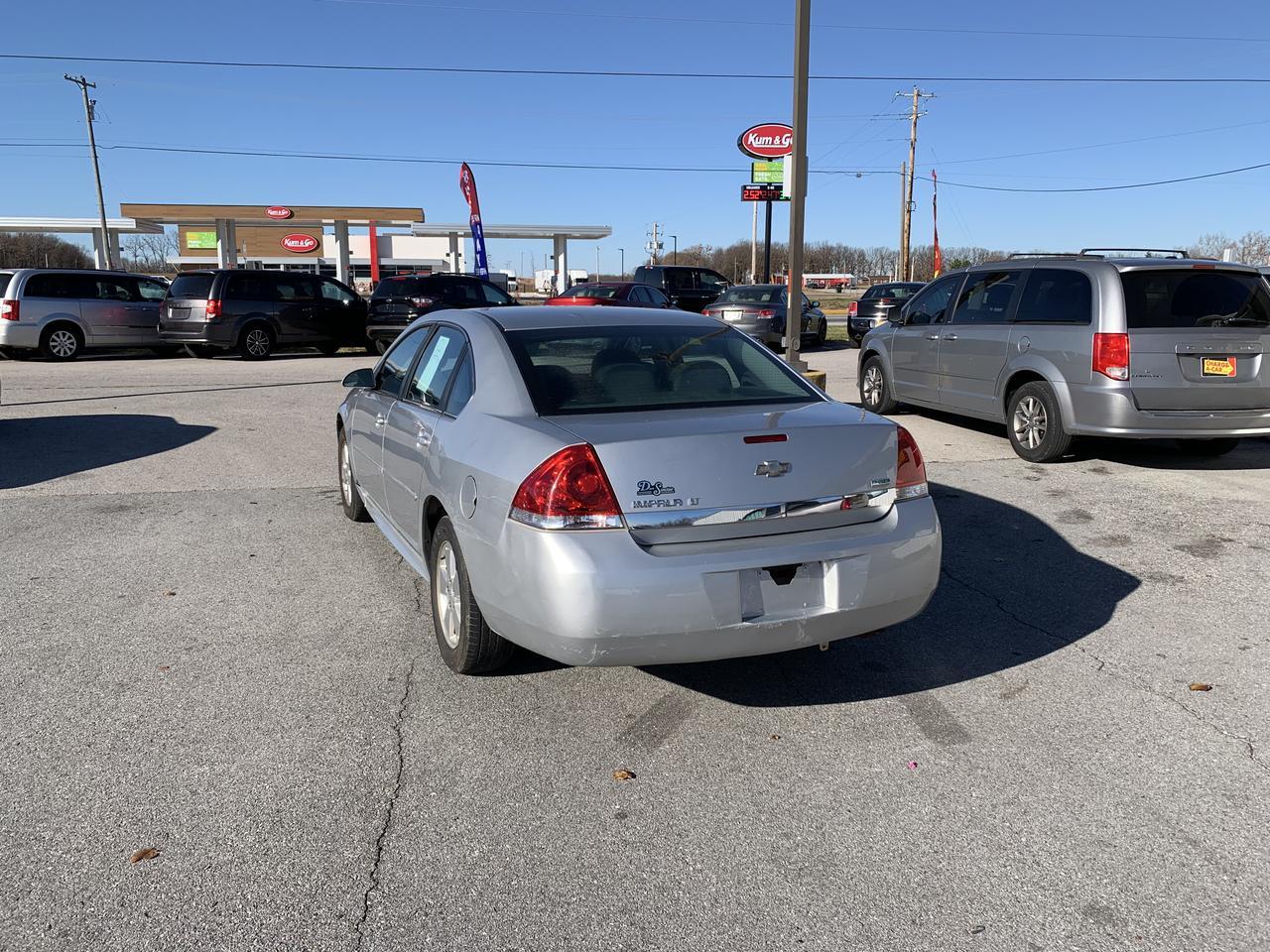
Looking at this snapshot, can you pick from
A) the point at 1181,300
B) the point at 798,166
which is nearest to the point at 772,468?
the point at 1181,300

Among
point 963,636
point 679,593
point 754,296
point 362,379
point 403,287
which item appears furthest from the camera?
point 754,296

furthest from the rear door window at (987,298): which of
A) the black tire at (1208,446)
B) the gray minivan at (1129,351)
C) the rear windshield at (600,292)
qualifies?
the rear windshield at (600,292)

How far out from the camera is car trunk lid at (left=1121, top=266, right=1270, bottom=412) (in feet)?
25.9

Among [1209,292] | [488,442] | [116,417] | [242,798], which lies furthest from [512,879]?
[116,417]

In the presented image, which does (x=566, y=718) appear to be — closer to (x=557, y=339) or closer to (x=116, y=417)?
(x=557, y=339)

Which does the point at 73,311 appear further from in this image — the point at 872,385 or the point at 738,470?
the point at 738,470

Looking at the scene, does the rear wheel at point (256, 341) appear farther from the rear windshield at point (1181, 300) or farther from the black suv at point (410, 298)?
the rear windshield at point (1181, 300)

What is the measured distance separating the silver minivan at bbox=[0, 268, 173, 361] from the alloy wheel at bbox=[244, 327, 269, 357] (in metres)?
1.63

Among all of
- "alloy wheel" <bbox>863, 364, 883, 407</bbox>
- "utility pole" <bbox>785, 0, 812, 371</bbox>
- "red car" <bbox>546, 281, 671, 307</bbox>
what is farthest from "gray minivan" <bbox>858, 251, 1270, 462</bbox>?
"red car" <bbox>546, 281, 671, 307</bbox>

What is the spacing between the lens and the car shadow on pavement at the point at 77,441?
8531mm

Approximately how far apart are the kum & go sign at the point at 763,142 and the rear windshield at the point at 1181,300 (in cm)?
2611

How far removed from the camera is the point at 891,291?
2388cm

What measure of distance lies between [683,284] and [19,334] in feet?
51.4

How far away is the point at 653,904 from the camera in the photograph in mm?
2732
